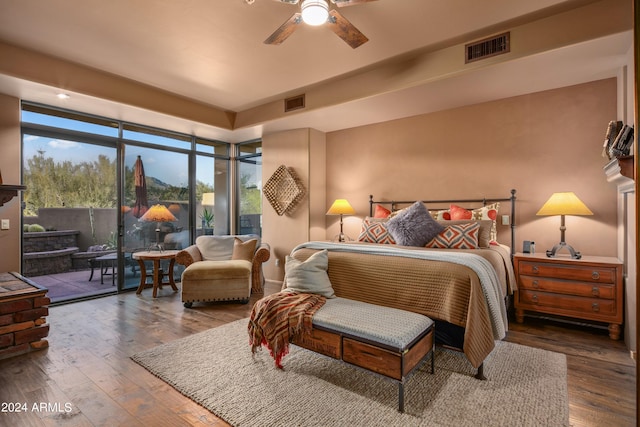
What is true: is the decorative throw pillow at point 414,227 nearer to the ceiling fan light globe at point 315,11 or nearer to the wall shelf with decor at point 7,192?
the ceiling fan light globe at point 315,11

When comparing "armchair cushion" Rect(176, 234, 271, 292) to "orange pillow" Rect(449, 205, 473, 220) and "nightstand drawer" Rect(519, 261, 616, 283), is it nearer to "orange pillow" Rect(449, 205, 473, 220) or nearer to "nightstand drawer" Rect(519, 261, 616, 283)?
"orange pillow" Rect(449, 205, 473, 220)

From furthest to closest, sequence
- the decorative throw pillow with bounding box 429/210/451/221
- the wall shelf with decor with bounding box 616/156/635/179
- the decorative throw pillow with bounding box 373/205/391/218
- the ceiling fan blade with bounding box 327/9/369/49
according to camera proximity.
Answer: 1. the decorative throw pillow with bounding box 373/205/391/218
2. the decorative throw pillow with bounding box 429/210/451/221
3. the ceiling fan blade with bounding box 327/9/369/49
4. the wall shelf with decor with bounding box 616/156/635/179

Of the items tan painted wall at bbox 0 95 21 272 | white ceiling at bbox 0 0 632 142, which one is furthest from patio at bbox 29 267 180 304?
white ceiling at bbox 0 0 632 142

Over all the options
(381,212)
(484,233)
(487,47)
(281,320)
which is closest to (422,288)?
(281,320)

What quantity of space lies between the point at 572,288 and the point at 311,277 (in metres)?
2.57

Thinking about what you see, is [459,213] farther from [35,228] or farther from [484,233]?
[35,228]

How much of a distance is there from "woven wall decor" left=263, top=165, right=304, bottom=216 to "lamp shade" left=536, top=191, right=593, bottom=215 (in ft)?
10.9

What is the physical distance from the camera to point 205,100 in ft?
15.8

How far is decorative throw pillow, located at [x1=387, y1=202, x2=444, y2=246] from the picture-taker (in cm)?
342

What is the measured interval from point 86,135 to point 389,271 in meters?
4.66

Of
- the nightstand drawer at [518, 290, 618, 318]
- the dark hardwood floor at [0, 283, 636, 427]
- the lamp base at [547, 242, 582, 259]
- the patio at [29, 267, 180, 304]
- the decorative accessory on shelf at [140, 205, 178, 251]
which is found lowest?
the dark hardwood floor at [0, 283, 636, 427]

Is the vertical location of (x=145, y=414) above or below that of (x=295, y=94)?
below

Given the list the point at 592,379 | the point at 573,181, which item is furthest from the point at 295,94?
the point at 592,379

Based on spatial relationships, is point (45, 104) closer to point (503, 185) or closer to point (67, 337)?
point (67, 337)
